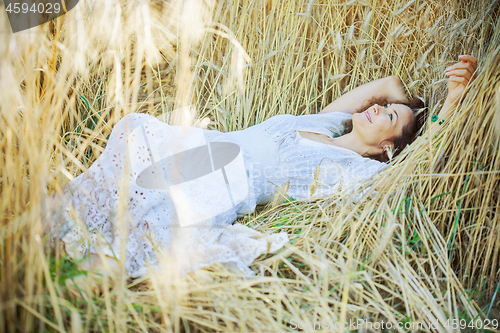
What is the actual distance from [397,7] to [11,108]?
160 cm

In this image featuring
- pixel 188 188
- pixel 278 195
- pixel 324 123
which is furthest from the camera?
pixel 324 123

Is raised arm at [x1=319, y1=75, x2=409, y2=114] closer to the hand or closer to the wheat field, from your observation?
the wheat field

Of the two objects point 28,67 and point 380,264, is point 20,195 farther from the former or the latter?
point 380,264

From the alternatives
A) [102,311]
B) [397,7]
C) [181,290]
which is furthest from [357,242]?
[397,7]

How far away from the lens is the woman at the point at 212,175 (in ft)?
2.71

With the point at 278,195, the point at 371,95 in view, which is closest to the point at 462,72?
the point at 371,95

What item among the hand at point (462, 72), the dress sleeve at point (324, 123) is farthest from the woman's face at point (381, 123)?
the hand at point (462, 72)

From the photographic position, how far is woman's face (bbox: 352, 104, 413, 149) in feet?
4.47

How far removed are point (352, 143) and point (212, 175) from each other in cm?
67

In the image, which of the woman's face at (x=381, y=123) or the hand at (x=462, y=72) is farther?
the woman's face at (x=381, y=123)

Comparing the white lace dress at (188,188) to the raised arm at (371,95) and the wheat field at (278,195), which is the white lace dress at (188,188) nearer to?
the wheat field at (278,195)

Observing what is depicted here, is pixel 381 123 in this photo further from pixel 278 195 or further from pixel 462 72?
pixel 278 195

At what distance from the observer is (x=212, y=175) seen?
3.64 feet

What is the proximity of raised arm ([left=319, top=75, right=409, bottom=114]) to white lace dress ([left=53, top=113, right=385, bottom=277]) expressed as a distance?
0.31 m
